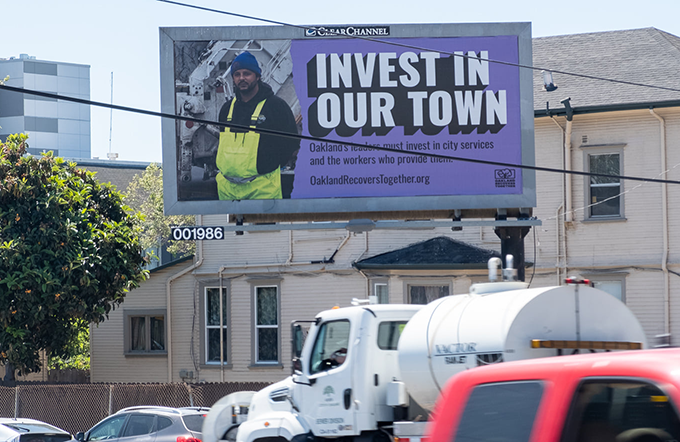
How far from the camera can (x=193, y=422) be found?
14.1 m

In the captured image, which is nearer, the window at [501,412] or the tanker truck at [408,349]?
the window at [501,412]

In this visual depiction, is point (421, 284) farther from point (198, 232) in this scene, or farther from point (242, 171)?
point (198, 232)

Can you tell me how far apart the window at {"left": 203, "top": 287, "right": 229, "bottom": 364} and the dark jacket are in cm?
676

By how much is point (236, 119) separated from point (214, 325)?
7780mm

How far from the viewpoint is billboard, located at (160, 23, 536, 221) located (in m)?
19.5

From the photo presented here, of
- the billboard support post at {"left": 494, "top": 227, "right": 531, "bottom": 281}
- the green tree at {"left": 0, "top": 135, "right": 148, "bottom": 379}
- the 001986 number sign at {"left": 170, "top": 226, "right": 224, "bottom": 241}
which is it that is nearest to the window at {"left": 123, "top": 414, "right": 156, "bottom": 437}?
the 001986 number sign at {"left": 170, "top": 226, "right": 224, "bottom": 241}

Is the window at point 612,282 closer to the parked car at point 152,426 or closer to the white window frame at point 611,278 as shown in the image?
the white window frame at point 611,278

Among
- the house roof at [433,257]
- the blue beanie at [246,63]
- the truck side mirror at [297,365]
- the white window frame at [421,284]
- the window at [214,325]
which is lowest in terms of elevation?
the window at [214,325]

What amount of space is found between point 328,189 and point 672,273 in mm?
8713

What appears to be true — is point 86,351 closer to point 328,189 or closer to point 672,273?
point 328,189

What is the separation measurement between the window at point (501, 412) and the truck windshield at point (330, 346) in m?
4.86

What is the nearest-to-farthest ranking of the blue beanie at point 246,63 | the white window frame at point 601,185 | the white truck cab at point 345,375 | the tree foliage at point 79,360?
the white truck cab at point 345,375
the blue beanie at point 246,63
the white window frame at point 601,185
the tree foliage at point 79,360

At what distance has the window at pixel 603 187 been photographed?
22375 millimetres


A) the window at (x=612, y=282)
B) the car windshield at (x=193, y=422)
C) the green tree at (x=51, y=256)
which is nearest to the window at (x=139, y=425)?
the car windshield at (x=193, y=422)
